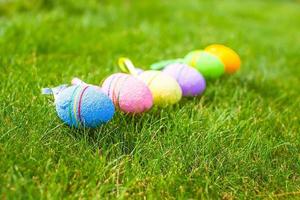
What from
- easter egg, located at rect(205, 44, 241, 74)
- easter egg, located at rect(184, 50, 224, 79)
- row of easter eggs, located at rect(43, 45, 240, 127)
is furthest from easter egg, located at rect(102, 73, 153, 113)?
easter egg, located at rect(205, 44, 241, 74)

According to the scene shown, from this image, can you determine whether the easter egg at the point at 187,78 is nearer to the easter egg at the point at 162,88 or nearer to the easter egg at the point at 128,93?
the easter egg at the point at 162,88

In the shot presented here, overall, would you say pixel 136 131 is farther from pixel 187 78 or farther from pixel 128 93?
pixel 187 78

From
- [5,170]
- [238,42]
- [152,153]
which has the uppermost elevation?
[5,170]

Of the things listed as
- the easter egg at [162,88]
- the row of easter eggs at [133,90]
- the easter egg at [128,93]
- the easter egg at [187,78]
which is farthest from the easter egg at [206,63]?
the easter egg at [128,93]

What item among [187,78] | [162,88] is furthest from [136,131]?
[187,78]

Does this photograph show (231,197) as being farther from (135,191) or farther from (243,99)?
(243,99)

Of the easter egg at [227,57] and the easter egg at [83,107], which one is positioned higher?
the easter egg at [83,107]

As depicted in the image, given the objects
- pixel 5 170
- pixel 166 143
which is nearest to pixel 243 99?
pixel 166 143
